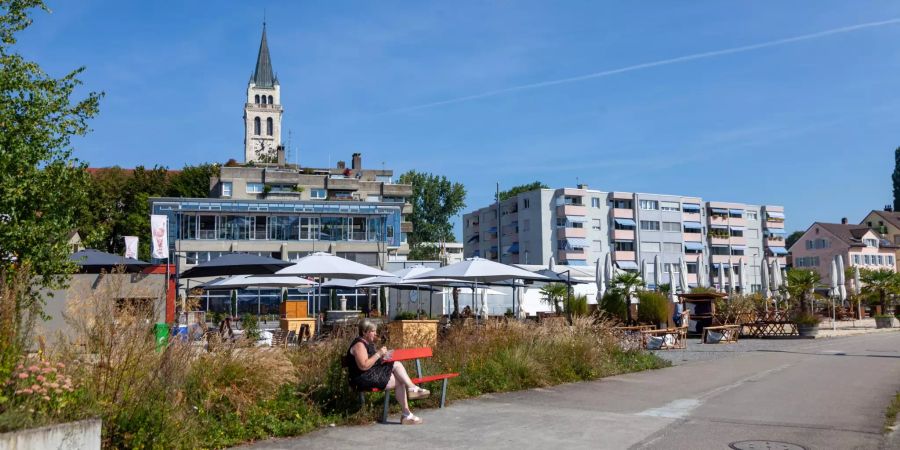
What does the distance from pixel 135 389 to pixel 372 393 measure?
10.8 feet

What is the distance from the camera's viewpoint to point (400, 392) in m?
9.14

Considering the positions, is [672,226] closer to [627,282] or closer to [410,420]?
[627,282]

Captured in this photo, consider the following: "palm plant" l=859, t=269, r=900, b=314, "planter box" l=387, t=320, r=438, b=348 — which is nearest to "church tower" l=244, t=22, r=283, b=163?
"palm plant" l=859, t=269, r=900, b=314

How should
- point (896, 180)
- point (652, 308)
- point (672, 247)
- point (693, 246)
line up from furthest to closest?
1. point (896, 180)
2. point (693, 246)
3. point (672, 247)
4. point (652, 308)

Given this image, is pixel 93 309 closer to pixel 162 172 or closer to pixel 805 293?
pixel 805 293

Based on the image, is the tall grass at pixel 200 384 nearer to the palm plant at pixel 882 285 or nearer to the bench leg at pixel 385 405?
the bench leg at pixel 385 405

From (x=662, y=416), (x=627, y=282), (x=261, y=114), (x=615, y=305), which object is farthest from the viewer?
(x=261, y=114)

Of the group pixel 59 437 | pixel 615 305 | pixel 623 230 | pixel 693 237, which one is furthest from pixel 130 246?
pixel 693 237

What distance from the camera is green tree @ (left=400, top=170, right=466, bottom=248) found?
10094cm

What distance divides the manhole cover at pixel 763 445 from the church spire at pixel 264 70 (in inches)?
5299

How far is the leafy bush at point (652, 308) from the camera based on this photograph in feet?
87.9

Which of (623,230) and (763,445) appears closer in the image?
(763,445)

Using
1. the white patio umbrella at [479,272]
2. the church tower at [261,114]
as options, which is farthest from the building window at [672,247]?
the white patio umbrella at [479,272]

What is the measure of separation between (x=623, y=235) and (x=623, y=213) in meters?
2.54
